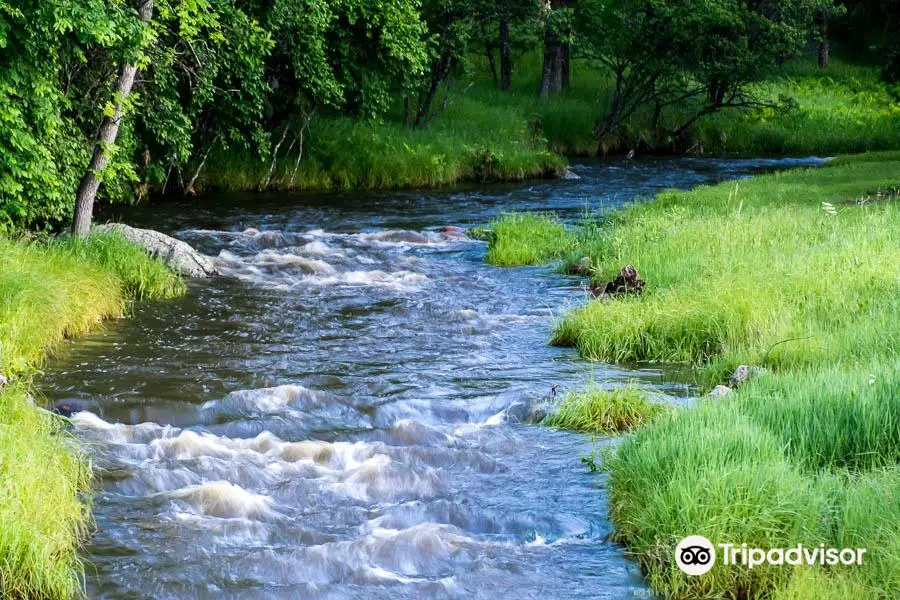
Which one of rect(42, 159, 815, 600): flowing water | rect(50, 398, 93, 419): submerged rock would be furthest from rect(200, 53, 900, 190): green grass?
rect(50, 398, 93, 419): submerged rock

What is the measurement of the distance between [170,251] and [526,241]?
268 inches

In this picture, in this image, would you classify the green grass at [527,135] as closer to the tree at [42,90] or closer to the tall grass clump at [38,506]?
the tree at [42,90]

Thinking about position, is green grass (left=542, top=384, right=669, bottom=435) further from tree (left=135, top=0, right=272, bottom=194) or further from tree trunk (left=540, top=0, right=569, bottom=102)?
tree trunk (left=540, top=0, right=569, bottom=102)

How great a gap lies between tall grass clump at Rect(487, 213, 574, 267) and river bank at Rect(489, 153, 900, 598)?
0.18ft

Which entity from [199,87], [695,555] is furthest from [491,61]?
[695,555]

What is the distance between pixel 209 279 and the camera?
17578mm

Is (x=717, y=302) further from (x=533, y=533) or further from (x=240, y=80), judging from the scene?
(x=240, y=80)

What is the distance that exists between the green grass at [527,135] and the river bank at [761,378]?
10.9 meters

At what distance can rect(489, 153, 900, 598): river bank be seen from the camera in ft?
21.1

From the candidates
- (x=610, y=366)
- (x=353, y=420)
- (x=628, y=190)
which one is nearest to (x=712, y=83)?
(x=628, y=190)

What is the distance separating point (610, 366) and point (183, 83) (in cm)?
1641

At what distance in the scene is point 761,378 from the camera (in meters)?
9.18

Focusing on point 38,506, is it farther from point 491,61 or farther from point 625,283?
point 491,61

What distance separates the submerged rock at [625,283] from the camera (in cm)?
1448
